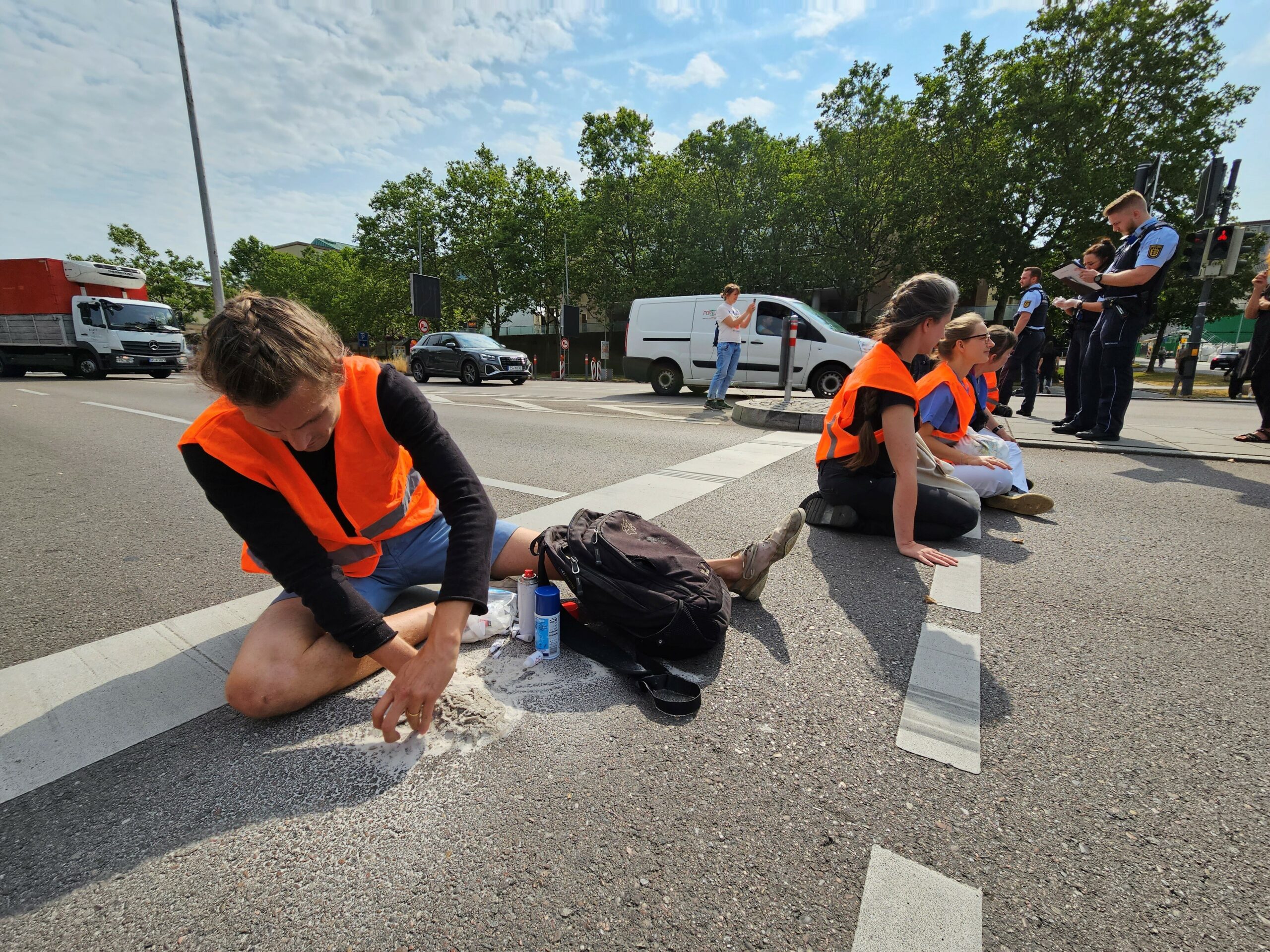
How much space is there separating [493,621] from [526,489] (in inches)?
95.2

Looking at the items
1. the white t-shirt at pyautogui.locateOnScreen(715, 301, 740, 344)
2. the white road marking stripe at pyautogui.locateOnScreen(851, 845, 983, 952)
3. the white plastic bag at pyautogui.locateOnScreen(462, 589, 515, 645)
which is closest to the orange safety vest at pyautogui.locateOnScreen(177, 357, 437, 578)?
the white plastic bag at pyautogui.locateOnScreen(462, 589, 515, 645)

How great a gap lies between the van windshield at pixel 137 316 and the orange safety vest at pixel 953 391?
23080 mm

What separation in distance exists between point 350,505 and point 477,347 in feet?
53.1

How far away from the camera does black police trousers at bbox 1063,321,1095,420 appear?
6.89 metres

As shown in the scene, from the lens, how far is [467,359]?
17094 mm

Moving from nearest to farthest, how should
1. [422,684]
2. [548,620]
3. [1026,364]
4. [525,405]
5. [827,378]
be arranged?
[422,684] < [548,620] < [1026,364] < [827,378] < [525,405]

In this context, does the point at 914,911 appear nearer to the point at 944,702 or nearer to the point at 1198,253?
the point at 944,702

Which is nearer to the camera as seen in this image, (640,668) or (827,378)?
(640,668)

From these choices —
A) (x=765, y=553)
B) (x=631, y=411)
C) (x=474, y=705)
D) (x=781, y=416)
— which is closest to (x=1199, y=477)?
(x=781, y=416)

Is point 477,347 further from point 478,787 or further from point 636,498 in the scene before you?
point 478,787

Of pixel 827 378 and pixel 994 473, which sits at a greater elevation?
pixel 827 378

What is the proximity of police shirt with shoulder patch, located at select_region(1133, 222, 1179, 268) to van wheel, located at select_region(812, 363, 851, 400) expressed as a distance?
506cm

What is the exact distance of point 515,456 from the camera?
19.6ft

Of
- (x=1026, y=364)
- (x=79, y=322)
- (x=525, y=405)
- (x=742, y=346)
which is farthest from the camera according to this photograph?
(x=79, y=322)
